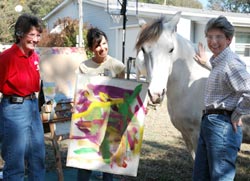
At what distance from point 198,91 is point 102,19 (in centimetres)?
1640

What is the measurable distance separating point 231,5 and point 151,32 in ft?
163

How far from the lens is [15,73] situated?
275 cm

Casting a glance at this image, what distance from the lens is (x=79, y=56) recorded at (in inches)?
165

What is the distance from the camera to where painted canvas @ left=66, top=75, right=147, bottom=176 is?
2959 millimetres

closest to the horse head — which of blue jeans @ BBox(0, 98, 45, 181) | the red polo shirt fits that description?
the red polo shirt

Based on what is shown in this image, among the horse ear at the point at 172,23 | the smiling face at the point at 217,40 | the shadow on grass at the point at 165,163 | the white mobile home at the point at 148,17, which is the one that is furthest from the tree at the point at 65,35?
the smiling face at the point at 217,40

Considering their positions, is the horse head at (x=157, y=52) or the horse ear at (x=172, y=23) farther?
the horse ear at (x=172, y=23)

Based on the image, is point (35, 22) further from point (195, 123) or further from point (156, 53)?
point (195, 123)

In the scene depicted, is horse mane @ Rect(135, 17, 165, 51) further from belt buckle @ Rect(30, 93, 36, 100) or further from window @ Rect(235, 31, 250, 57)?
window @ Rect(235, 31, 250, 57)

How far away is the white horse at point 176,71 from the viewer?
2.77m

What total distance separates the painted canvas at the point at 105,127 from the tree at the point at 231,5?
41.8 metres

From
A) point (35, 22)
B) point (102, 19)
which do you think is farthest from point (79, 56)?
point (102, 19)

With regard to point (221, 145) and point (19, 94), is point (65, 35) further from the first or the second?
point (221, 145)

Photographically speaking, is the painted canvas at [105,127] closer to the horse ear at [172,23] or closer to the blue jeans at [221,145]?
the horse ear at [172,23]
